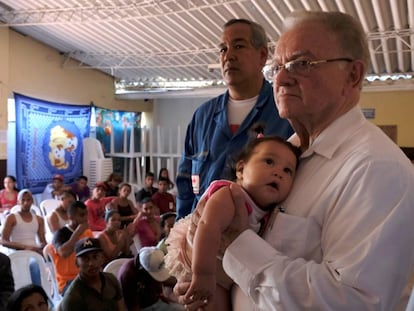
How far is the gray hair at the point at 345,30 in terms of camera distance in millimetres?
1066

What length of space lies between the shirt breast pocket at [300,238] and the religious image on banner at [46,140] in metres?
7.73

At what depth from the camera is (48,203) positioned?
22.6 ft

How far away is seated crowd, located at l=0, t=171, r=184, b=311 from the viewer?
3180mm

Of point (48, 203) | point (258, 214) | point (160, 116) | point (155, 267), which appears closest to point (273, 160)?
point (258, 214)

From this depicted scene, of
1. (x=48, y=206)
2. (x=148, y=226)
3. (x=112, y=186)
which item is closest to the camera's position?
(x=148, y=226)

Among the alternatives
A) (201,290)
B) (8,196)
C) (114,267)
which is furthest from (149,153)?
(201,290)

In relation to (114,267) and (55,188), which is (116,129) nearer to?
(55,188)

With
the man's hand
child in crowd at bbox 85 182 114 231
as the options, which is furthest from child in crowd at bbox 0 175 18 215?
the man's hand

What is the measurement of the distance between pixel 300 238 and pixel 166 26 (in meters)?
6.84

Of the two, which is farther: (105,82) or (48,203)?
(105,82)

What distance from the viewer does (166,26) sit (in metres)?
7.47

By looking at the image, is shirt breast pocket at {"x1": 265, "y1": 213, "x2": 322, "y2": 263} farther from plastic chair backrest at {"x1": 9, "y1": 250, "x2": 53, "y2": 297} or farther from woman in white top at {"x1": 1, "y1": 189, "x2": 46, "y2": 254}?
woman in white top at {"x1": 1, "y1": 189, "x2": 46, "y2": 254}

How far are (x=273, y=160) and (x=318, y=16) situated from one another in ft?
1.11

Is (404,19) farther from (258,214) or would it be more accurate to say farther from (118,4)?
(258,214)
